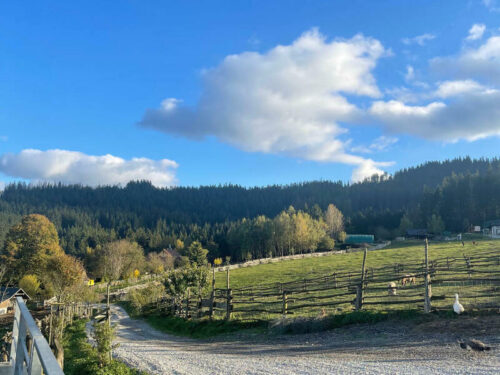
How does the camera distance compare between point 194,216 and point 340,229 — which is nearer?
point 340,229

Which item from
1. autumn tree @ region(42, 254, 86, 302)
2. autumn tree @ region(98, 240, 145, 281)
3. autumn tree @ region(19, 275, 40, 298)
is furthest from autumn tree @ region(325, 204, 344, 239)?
autumn tree @ region(19, 275, 40, 298)

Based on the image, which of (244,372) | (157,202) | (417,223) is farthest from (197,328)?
(157,202)

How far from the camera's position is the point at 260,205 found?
17662 centimetres

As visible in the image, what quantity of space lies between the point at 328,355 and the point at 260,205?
16488 cm

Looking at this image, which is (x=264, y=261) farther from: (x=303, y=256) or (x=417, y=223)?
(x=417, y=223)

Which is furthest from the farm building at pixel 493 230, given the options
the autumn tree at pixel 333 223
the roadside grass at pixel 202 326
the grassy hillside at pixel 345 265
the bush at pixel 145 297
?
the roadside grass at pixel 202 326

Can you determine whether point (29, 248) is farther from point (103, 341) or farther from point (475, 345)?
point (475, 345)

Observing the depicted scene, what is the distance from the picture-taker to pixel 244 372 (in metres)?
10.6

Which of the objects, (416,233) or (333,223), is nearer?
(416,233)

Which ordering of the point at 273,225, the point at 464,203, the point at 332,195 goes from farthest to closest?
1. the point at 332,195
2. the point at 464,203
3. the point at 273,225

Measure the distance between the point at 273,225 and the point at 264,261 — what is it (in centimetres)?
2186

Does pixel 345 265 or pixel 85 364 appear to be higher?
pixel 85 364

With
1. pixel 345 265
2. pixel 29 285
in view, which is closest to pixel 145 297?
pixel 29 285

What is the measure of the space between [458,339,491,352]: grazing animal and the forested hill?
83.7 meters
